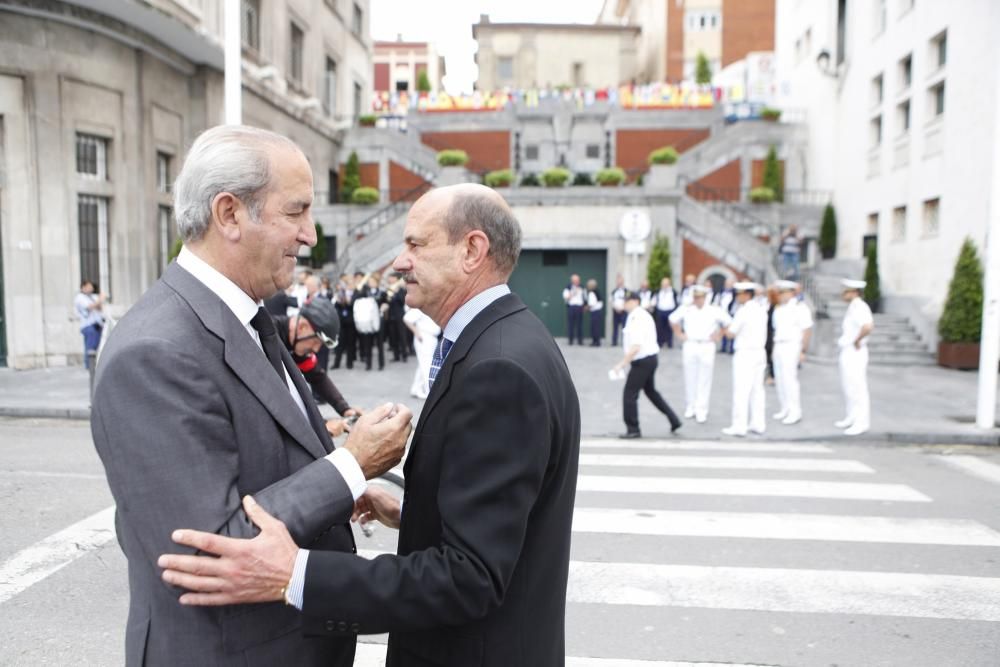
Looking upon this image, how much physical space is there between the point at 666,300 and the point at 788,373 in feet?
31.1

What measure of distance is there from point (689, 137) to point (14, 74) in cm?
2584

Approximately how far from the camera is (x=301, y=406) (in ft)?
6.78

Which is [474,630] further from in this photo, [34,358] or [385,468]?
[34,358]

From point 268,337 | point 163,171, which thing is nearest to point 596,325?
point 163,171

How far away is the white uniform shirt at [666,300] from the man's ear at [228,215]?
19.5 m

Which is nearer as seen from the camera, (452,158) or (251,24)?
(251,24)

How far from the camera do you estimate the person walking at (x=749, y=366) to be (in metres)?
10.6

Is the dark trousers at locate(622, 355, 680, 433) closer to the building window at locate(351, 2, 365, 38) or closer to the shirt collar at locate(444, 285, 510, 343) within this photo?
the shirt collar at locate(444, 285, 510, 343)

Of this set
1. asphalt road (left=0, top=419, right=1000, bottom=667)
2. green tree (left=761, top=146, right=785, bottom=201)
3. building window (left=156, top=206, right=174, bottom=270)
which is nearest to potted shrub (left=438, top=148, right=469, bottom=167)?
building window (left=156, top=206, right=174, bottom=270)

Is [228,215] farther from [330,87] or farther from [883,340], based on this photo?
[330,87]

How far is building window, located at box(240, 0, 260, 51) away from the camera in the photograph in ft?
76.1

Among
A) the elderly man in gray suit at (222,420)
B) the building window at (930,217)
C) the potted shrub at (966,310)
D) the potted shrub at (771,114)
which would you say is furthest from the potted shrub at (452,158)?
the elderly man in gray suit at (222,420)

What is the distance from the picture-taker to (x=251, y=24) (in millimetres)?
23781

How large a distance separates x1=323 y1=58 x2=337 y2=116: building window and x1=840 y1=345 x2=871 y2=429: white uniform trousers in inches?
975
